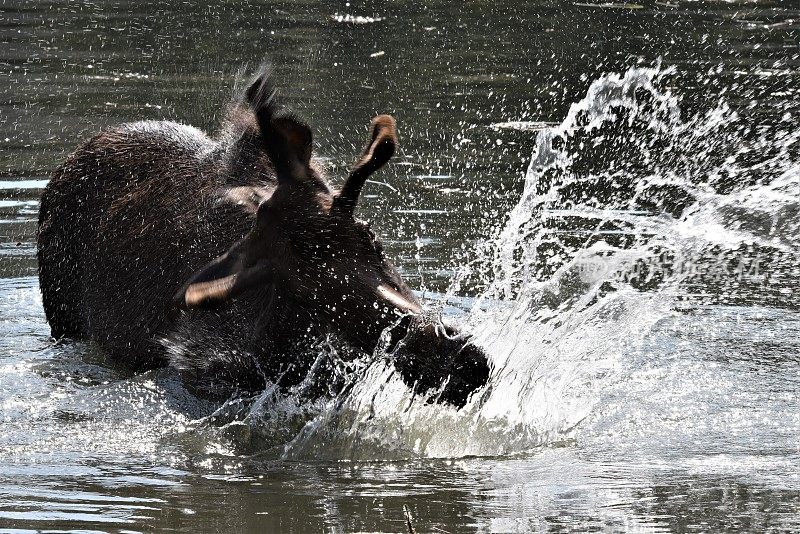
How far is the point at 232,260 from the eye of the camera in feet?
20.4

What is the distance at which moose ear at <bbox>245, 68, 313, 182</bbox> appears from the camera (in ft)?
20.9

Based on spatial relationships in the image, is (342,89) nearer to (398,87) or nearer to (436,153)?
(398,87)

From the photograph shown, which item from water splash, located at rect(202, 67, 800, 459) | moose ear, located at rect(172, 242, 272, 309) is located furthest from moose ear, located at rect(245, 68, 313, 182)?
water splash, located at rect(202, 67, 800, 459)

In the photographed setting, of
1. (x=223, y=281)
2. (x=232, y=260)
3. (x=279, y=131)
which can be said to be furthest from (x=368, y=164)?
Answer: (x=223, y=281)

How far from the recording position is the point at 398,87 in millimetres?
15938

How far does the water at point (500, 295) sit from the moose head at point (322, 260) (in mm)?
250

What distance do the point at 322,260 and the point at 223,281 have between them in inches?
20.6

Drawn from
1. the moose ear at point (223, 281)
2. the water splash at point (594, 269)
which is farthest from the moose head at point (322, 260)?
the water splash at point (594, 269)

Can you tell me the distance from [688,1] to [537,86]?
274 inches

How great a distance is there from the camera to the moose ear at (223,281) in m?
5.91

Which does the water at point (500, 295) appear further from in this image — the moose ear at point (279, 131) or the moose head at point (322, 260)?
the moose ear at point (279, 131)

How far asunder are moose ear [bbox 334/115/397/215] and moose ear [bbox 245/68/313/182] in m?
0.26

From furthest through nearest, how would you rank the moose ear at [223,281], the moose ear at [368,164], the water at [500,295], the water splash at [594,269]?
the water splash at [594,269] → the moose ear at [368,164] → the moose ear at [223,281] → the water at [500,295]

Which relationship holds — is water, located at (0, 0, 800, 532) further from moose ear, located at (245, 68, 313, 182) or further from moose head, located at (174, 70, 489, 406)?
moose ear, located at (245, 68, 313, 182)
